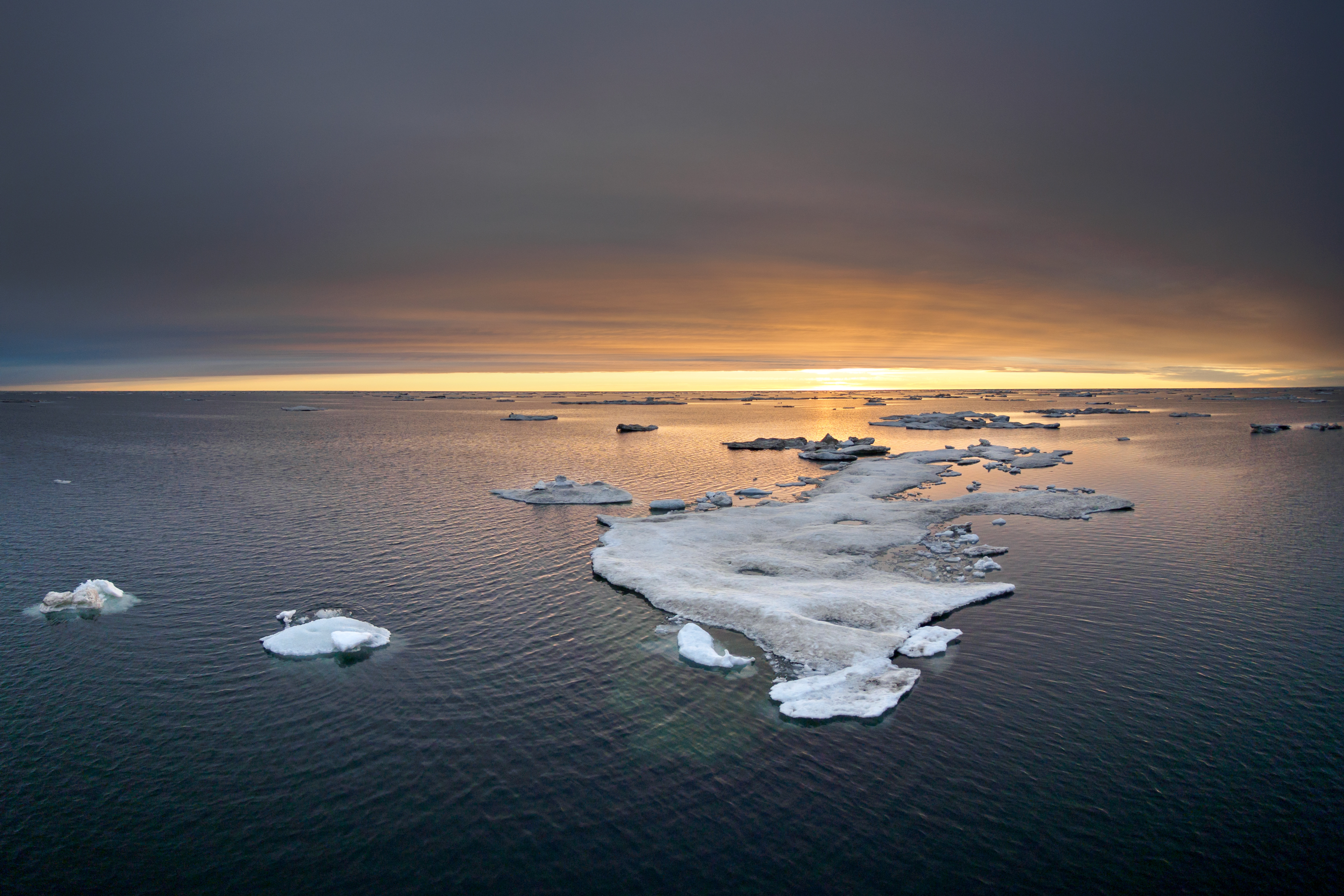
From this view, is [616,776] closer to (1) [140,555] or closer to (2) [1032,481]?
(1) [140,555]

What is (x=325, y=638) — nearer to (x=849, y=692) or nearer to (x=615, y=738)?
(x=615, y=738)

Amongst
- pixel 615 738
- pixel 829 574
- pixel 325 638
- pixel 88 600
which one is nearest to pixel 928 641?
pixel 829 574

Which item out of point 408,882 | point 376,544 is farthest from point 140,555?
point 408,882

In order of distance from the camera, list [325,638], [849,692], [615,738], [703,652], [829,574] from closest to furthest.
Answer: [615,738]
[849,692]
[703,652]
[325,638]
[829,574]

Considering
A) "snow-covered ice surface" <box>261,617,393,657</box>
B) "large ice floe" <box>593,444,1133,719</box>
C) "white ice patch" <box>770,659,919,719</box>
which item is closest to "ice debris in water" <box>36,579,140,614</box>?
"snow-covered ice surface" <box>261,617,393,657</box>

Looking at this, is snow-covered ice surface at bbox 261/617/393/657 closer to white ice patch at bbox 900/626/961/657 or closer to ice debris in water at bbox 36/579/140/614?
ice debris in water at bbox 36/579/140/614
